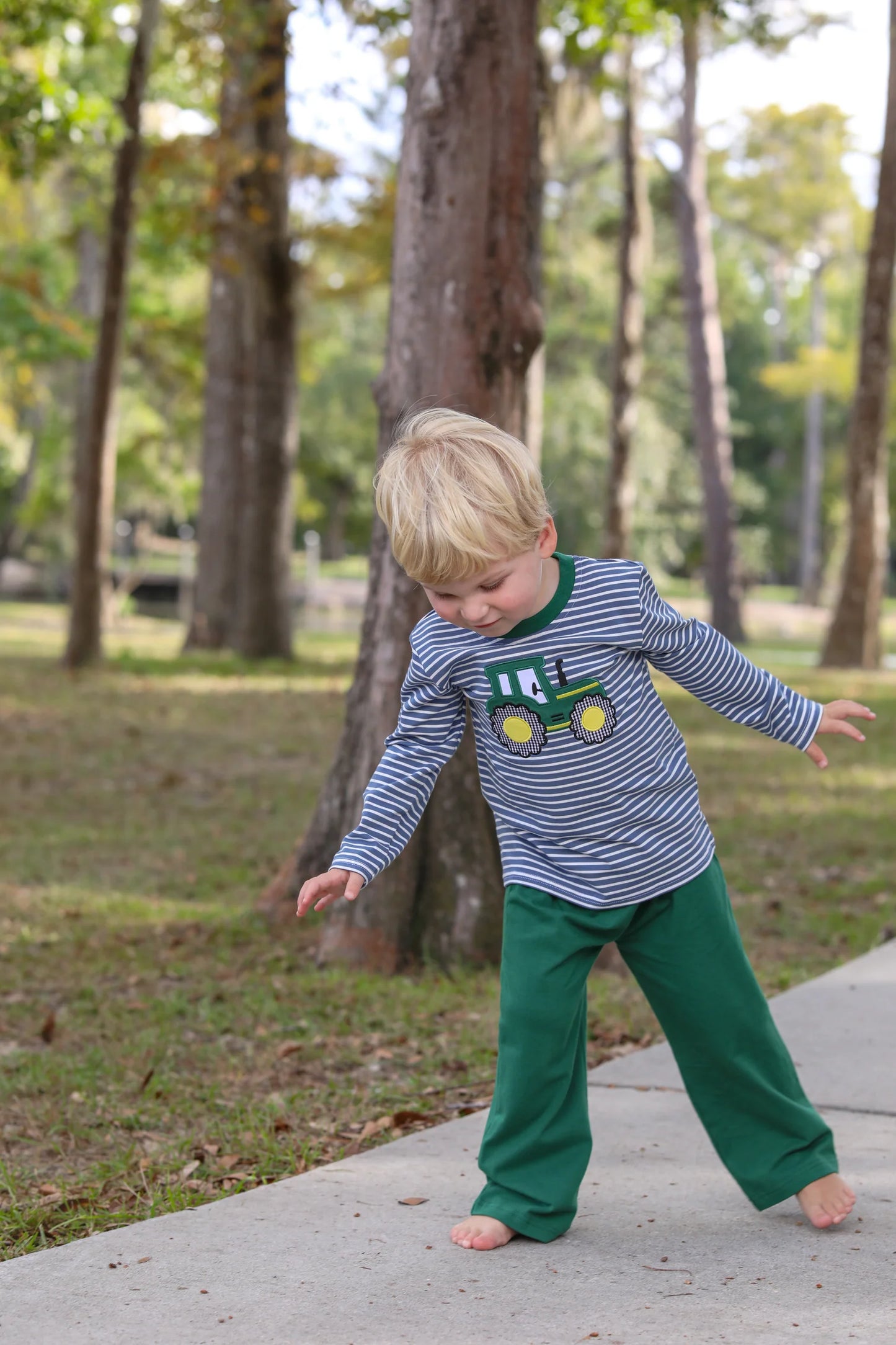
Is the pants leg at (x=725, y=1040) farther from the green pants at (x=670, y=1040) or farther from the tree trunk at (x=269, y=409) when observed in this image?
the tree trunk at (x=269, y=409)

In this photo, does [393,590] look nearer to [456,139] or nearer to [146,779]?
[456,139]

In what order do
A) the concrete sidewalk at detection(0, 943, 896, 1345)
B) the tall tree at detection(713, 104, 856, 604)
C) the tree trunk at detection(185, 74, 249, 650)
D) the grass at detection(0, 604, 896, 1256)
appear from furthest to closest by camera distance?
the tall tree at detection(713, 104, 856, 604), the tree trunk at detection(185, 74, 249, 650), the grass at detection(0, 604, 896, 1256), the concrete sidewalk at detection(0, 943, 896, 1345)

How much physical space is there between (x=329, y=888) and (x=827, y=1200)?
46.2 inches

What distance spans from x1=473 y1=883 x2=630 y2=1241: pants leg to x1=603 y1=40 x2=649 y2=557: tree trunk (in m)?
17.0

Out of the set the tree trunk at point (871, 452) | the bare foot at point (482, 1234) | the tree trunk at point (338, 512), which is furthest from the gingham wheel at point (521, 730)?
the tree trunk at point (338, 512)

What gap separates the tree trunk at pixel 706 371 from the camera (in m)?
23.1

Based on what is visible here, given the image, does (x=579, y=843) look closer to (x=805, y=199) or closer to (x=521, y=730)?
(x=521, y=730)

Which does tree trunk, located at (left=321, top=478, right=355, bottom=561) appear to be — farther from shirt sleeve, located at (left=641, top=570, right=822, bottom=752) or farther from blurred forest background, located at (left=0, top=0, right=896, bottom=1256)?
shirt sleeve, located at (left=641, top=570, right=822, bottom=752)

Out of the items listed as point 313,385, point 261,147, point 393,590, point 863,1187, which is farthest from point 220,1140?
point 313,385

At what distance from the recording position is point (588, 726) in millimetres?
2848

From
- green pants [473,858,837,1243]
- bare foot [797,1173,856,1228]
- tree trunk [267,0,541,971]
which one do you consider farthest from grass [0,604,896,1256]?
bare foot [797,1173,856,1228]

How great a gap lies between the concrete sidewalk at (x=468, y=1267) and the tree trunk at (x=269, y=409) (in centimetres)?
1256

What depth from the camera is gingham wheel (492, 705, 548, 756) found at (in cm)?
285

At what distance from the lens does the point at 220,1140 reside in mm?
3654
